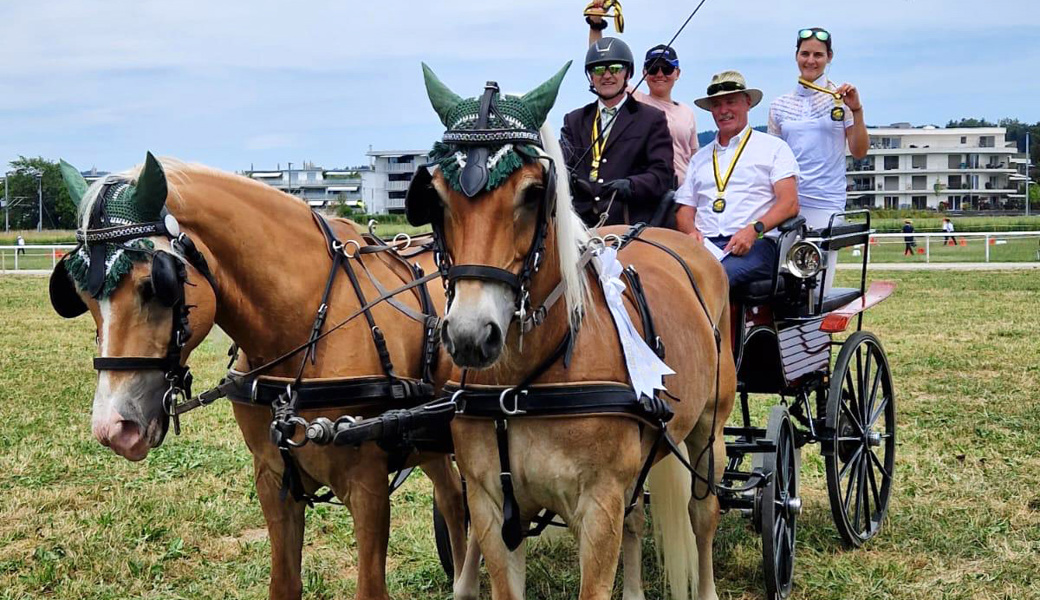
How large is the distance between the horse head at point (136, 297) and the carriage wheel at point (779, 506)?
277cm

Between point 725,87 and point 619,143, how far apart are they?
677mm

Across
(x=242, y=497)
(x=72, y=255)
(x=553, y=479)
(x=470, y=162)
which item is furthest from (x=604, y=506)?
(x=242, y=497)

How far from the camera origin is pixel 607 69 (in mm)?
5066

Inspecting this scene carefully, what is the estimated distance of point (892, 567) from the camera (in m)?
5.06

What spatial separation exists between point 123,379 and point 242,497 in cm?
342

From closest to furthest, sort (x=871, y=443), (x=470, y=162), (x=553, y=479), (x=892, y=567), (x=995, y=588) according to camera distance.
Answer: (x=470, y=162), (x=553, y=479), (x=995, y=588), (x=892, y=567), (x=871, y=443)

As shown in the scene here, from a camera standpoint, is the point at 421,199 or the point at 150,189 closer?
the point at 421,199

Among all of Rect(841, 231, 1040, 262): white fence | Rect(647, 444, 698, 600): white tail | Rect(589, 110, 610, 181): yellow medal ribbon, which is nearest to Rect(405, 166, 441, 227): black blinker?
Rect(647, 444, 698, 600): white tail

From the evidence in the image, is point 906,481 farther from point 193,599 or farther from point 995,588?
point 193,599

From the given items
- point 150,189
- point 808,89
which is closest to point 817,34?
point 808,89

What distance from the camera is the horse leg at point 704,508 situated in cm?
460

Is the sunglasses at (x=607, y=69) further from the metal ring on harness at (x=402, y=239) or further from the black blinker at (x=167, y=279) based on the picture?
the black blinker at (x=167, y=279)

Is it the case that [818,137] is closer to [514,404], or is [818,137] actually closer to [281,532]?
[514,404]

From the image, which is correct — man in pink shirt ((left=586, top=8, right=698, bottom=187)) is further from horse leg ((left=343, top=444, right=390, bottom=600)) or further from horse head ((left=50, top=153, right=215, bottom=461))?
horse head ((left=50, top=153, right=215, bottom=461))
